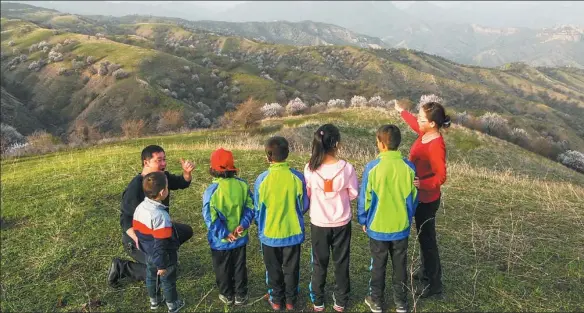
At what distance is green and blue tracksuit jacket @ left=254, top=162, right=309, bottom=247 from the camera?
4785mm

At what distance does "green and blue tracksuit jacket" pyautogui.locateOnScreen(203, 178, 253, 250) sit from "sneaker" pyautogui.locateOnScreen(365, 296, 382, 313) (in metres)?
2.03

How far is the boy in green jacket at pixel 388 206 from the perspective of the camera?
184 inches

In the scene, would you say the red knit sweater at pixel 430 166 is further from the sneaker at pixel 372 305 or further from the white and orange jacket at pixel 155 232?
the white and orange jacket at pixel 155 232

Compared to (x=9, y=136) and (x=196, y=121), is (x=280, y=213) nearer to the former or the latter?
(x=9, y=136)

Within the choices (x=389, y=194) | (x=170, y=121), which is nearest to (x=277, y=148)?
(x=389, y=194)

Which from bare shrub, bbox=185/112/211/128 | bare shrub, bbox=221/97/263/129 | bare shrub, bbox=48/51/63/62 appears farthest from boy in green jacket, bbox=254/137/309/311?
bare shrub, bbox=48/51/63/62

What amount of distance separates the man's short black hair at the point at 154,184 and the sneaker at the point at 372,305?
3296 mm

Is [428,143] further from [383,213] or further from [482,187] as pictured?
[482,187]

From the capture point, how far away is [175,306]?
201 inches

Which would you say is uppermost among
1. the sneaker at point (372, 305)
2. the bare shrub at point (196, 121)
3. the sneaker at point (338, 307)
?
the sneaker at point (372, 305)

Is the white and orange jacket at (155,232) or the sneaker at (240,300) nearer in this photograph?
the white and orange jacket at (155,232)

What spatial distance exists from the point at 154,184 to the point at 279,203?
1.69m

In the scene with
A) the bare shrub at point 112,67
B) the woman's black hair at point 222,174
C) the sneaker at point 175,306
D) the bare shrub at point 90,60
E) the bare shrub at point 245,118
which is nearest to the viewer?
the woman's black hair at point 222,174

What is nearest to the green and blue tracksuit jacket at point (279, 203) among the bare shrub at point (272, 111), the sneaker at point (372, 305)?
the sneaker at point (372, 305)
